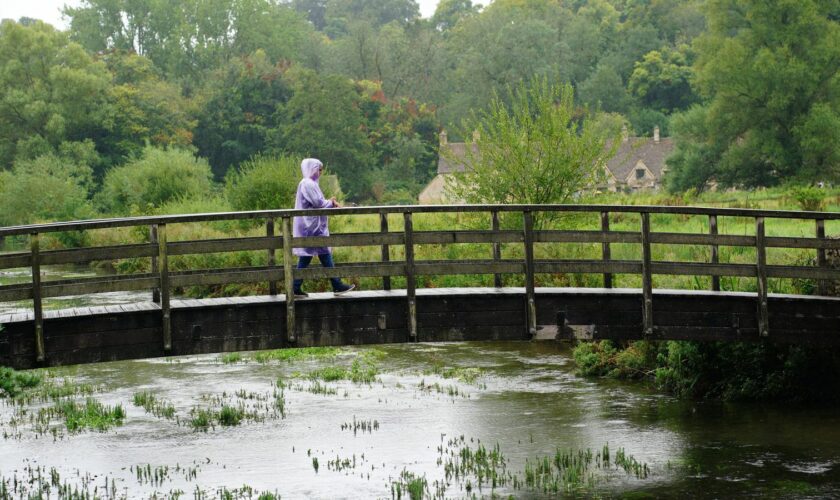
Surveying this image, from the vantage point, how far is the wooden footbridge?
1285cm

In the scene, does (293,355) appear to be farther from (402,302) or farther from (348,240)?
(348,240)

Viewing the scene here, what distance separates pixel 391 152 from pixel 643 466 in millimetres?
76514

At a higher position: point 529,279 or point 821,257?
point 821,257

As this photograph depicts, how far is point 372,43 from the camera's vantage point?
4262 inches

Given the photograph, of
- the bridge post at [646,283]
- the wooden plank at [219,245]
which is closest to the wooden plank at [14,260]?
the wooden plank at [219,245]

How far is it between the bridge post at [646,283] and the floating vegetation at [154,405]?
7.77 m

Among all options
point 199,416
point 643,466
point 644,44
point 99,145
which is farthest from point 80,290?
point 644,44

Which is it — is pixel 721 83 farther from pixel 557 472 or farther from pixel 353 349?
pixel 557 472

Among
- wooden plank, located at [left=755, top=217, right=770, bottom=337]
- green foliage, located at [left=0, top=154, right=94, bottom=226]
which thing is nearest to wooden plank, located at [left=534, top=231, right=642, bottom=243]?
wooden plank, located at [left=755, top=217, right=770, bottom=337]

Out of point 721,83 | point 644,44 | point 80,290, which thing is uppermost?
point 644,44

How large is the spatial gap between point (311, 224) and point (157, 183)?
41.3 m

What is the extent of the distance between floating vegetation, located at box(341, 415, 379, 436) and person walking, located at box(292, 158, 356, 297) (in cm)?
268

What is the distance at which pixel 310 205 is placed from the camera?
15078 mm

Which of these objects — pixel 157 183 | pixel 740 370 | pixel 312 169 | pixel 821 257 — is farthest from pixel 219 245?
pixel 157 183
